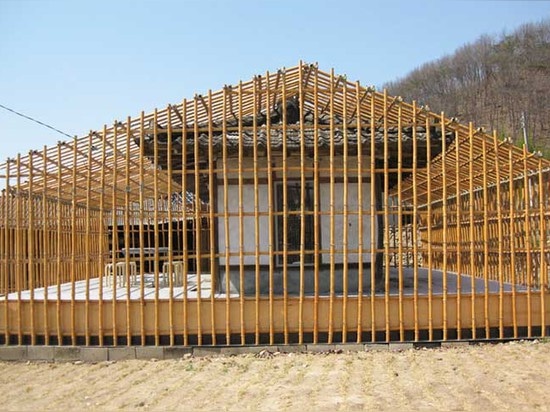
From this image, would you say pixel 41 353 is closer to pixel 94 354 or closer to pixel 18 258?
pixel 94 354

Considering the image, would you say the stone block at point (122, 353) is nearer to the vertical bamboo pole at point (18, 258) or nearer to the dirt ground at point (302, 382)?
the dirt ground at point (302, 382)

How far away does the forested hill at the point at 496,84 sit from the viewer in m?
38.0

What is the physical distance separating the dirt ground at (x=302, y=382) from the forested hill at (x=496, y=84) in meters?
30.1

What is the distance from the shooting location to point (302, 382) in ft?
19.9

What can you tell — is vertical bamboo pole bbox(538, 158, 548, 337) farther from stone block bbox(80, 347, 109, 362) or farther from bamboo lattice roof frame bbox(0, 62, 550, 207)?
stone block bbox(80, 347, 109, 362)

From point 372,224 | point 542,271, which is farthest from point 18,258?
point 542,271

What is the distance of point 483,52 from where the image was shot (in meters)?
47.8

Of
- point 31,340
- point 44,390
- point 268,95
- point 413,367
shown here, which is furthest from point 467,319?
point 31,340

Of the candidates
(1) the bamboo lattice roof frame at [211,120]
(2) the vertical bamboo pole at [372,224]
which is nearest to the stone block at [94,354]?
(1) the bamboo lattice roof frame at [211,120]

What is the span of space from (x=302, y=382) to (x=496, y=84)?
41566 mm

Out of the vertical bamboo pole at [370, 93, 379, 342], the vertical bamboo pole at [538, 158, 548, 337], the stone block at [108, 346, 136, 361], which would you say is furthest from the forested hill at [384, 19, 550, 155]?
the stone block at [108, 346, 136, 361]

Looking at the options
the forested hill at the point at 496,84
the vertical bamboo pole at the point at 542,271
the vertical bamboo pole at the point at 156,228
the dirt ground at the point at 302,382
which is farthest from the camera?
the forested hill at the point at 496,84

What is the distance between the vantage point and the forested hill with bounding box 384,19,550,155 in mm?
37969

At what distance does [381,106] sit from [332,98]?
0.77 metres
